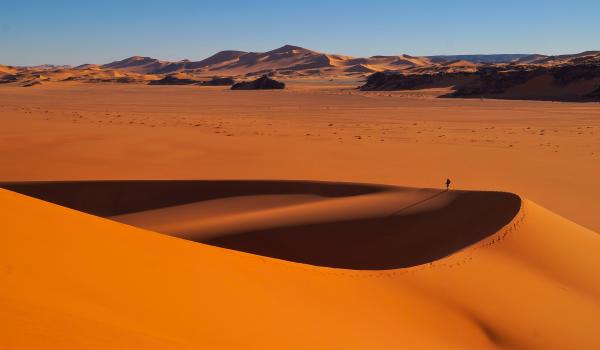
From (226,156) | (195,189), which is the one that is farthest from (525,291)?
(226,156)

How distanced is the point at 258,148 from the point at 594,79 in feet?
128

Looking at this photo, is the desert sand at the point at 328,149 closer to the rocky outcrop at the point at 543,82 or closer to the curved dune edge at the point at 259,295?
the curved dune edge at the point at 259,295

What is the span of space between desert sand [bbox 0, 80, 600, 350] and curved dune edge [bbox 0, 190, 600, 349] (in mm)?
22

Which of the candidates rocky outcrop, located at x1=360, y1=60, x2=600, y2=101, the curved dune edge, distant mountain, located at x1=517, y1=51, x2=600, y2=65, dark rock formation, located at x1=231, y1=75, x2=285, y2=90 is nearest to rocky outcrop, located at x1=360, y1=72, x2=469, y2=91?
rocky outcrop, located at x1=360, y1=60, x2=600, y2=101

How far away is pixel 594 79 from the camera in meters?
46.8

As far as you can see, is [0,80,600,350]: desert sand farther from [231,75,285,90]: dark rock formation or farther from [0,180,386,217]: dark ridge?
[231,75,285,90]: dark rock formation

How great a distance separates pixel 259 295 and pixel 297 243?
402 centimetres

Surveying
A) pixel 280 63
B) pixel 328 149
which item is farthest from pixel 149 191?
pixel 280 63

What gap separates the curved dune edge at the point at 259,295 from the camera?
11.5ft

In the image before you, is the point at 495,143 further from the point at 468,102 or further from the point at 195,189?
the point at 468,102

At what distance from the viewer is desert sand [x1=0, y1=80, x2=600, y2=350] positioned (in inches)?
161

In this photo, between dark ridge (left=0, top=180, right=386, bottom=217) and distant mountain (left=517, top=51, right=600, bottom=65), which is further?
distant mountain (left=517, top=51, right=600, bottom=65)

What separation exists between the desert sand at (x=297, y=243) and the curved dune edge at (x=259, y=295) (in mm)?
22

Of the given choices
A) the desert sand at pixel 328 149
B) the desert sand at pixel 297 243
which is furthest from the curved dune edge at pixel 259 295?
the desert sand at pixel 328 149
